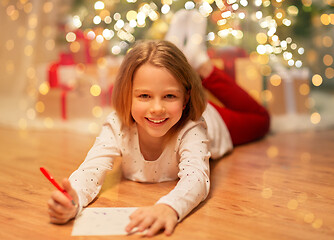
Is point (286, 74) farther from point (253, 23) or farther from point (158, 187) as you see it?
point (158, 187)

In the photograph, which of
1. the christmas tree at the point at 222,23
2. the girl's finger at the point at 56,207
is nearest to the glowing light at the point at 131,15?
the christmas tree at the point at 222,23

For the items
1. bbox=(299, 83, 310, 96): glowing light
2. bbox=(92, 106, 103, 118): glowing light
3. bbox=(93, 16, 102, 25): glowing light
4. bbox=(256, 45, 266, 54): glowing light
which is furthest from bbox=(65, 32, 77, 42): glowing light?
bbox=(299, 83, 310, 96): glowing light

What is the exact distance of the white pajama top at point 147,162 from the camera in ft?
3.44

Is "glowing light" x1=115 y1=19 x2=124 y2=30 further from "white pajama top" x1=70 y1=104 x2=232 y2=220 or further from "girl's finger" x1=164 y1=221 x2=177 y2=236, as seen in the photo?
"girl's finger" x1=164 y1=221 x2=177 y2=236

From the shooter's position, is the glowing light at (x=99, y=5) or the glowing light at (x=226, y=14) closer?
the glowing light at (x=226, y=14)


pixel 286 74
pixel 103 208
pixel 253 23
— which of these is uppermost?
pixel 103 208

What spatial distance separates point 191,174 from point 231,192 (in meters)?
0.19

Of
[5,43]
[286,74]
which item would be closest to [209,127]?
[286,74]

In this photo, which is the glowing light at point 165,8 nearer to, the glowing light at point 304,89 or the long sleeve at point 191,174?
the glowing light at point 304,89

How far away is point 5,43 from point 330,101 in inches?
91.3

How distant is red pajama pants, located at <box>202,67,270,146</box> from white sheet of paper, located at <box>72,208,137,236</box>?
2.65ft

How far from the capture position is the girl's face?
1092 millimetres

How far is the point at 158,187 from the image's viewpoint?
4.01 ft

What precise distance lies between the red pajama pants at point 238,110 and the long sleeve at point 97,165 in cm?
61
